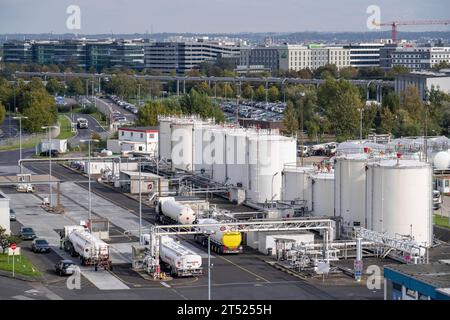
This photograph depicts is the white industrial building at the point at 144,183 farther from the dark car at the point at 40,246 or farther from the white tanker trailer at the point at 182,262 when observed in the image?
the white tanker trailer at the point at 182,262

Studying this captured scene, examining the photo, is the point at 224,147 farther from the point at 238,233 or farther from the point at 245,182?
the point at 238,233

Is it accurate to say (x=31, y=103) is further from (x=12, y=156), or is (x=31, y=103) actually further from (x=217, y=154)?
(x=217, y=154)

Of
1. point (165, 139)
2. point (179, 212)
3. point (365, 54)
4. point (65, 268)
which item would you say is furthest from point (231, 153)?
point (365, 54)

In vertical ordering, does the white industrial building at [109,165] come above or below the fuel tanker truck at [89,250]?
above

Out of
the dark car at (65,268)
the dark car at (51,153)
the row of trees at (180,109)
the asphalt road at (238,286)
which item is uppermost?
the row of trees at (180,109)

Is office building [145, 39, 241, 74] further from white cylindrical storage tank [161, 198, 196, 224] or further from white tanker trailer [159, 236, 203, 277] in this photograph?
white tanker trailer [159, 236, 203, 277]

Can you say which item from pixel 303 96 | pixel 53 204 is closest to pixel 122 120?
pixel 303 96

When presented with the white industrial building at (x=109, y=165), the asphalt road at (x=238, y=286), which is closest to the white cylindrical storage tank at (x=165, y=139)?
the white industrial building at (x=109, y=165)
